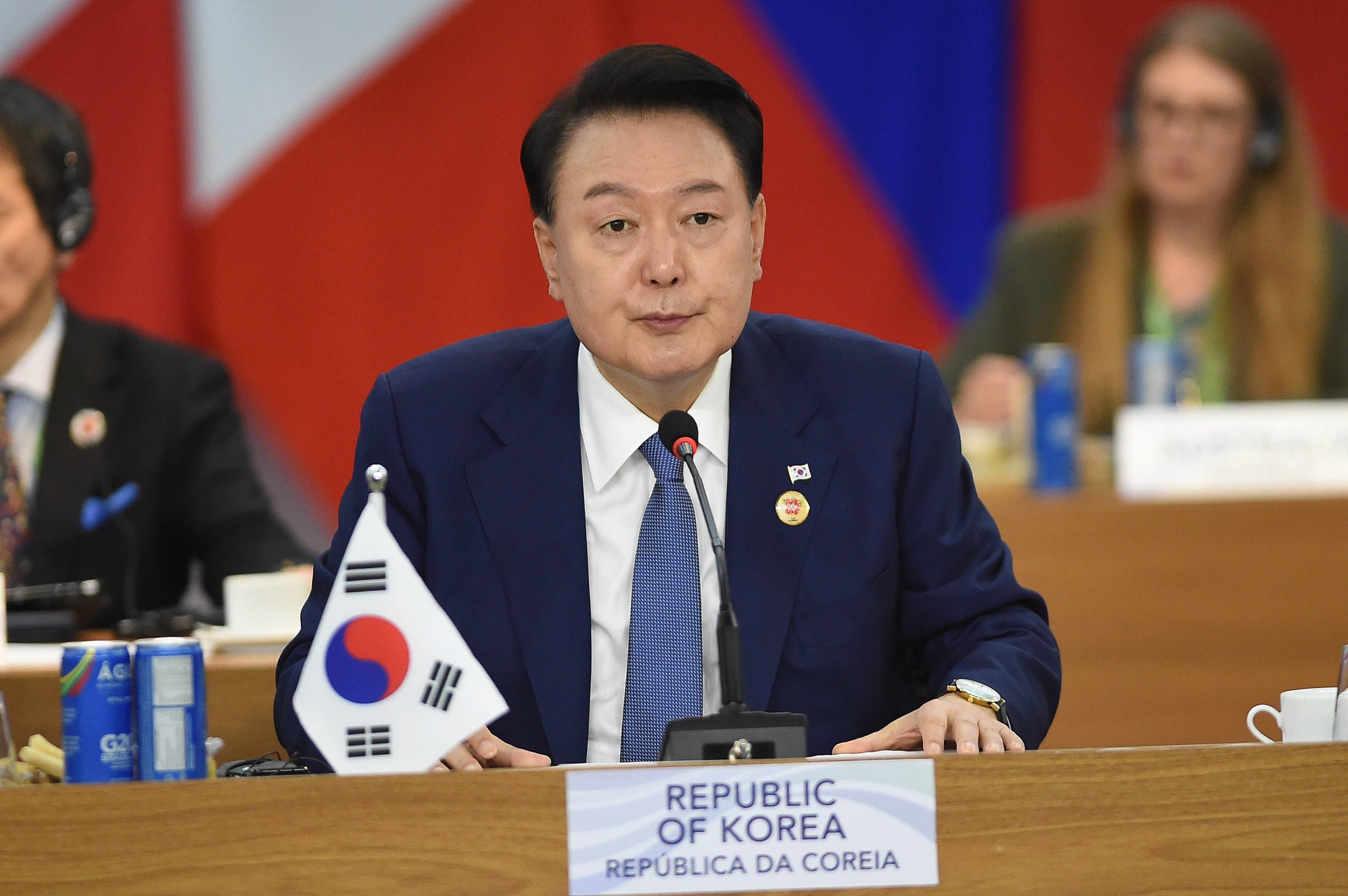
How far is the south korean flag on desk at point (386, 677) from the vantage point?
3.91 feet

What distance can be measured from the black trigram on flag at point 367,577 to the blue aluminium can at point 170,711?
6.5 inches

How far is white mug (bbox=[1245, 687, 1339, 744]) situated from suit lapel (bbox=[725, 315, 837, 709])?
1.62ft

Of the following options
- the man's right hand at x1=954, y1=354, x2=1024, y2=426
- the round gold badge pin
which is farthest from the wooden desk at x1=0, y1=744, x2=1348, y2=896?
the man's right hand at x1=954, y1=354, x2=1024, y2=426

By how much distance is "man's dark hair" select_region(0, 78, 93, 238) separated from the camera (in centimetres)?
272

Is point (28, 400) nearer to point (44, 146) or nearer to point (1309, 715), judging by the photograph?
point (44, 146)

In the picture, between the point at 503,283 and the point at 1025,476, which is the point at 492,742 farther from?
the point at 503,283

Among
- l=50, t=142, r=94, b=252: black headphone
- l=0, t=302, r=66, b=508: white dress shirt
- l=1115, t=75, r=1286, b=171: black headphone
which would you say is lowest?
l=0, t=302, r=66, b=508: white dress shirt

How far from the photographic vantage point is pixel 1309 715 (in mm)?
1385

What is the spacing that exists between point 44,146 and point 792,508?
1.76 meters

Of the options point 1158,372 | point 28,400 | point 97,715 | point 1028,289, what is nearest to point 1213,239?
point 1028,289

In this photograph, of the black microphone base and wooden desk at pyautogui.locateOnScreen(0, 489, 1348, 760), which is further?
wooden desk at pyautogui.locateOnScreen(0, 489, 1348, 760)

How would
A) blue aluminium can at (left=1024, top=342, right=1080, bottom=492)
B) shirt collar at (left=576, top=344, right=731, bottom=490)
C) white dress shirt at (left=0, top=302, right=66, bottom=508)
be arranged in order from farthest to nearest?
blue aluminium can at (left=1024, top=342, right=1080, bottom=492) < white dress shirt at (left=0, top=302, right=66, bottom=508) < shirt collar at (left=576, top=344, right=731, bottom=490)

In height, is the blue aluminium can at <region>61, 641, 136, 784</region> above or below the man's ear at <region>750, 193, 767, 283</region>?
below

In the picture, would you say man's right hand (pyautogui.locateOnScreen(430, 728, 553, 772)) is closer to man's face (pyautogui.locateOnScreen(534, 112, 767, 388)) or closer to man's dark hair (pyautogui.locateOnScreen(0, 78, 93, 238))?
man's face (pyautogui.locateOnScreen(534, 112, 767, 388))
